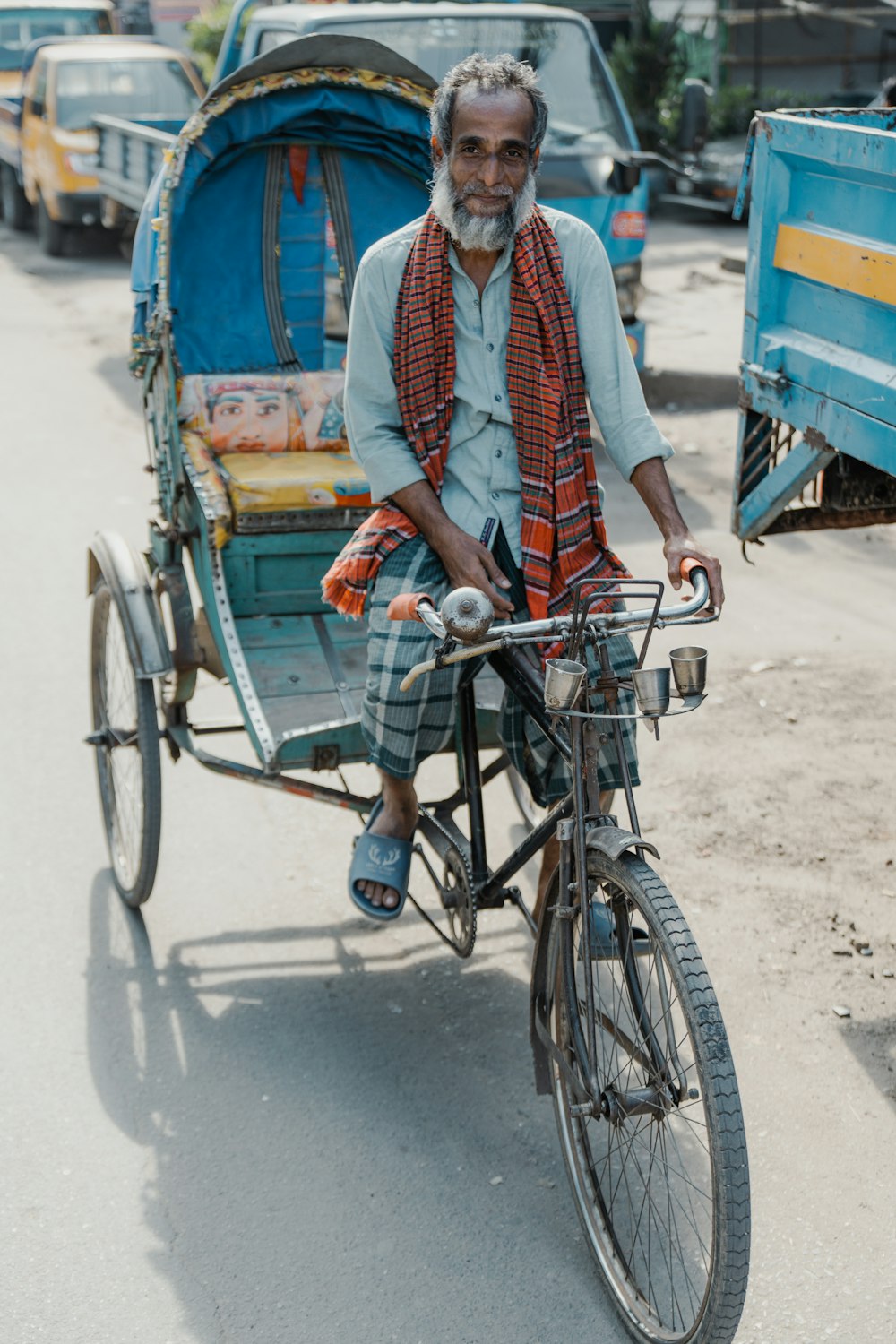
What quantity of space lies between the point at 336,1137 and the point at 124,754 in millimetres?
1494

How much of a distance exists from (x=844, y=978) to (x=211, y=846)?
1.84 m

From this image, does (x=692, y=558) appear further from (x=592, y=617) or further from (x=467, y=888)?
(x=467, y=888)

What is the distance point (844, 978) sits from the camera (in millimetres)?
3646

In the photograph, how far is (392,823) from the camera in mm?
3348

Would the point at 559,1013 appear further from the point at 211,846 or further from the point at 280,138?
the point at 280,138

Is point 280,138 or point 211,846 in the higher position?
Result: point 280,138

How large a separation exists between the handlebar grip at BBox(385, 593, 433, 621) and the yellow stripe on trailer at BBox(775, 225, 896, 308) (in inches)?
56.8

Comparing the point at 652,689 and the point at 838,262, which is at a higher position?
the point at 838,262

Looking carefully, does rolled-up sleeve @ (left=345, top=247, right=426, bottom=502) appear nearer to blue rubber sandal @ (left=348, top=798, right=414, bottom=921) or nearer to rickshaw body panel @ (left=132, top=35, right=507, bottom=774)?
rickshaw body panel @ (left=132, top=35, right=507, bottom=774)

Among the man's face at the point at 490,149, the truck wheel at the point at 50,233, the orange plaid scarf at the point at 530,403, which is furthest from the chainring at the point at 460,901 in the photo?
the truck wheel at the point at 50,233

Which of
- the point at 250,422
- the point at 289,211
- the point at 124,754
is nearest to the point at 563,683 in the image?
the point at 124,754

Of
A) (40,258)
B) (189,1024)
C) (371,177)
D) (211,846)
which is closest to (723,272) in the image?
(40,258)

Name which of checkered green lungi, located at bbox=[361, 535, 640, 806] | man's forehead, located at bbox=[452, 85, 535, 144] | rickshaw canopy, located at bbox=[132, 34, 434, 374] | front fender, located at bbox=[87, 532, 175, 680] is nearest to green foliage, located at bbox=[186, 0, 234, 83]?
rickshaw canopy, located at bbox=[132, 34, 434, 374]

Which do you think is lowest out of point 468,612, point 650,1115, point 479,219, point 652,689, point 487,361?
point 650,1115
